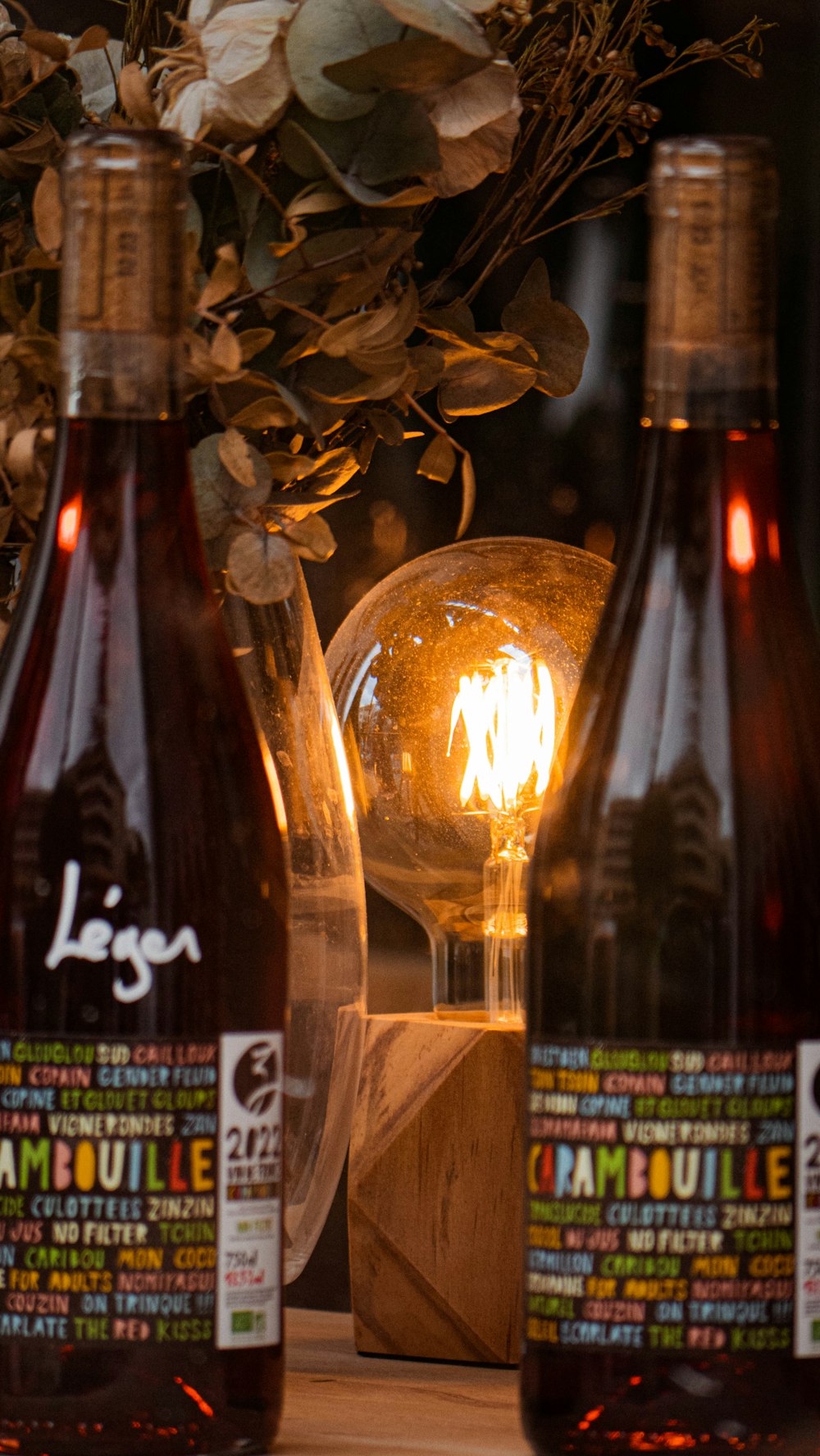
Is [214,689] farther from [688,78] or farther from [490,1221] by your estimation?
[688,78]

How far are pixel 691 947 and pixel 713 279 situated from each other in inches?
6.8

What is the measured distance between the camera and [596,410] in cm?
85

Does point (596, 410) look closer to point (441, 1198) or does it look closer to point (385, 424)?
point (385, 424)

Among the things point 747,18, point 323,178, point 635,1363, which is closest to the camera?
point 635,1363

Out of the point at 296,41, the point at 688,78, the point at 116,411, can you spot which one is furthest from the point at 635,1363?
the point at 688,78

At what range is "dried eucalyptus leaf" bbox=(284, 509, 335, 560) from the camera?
1.96ft

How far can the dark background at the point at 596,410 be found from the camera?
0.79m

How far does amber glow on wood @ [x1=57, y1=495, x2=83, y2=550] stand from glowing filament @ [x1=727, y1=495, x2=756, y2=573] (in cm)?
18

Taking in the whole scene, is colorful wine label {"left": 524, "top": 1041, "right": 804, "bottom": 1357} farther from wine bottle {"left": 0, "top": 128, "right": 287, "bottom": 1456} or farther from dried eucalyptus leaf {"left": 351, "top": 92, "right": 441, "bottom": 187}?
dried eucalyptus leaf {"left": 351, "top": 92, "right": 441, "bottom": 187}

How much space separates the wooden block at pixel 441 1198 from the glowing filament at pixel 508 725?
9 cm

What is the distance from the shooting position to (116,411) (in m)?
0.53

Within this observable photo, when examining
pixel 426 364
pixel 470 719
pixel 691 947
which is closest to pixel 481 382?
pixel 426 364

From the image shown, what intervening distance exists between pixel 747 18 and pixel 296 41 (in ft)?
0.96

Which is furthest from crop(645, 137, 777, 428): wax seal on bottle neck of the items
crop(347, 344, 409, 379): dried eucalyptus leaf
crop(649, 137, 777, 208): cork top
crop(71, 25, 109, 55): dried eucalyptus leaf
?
crop(71, 25, 109, 55): dried eucalyptus leaf
